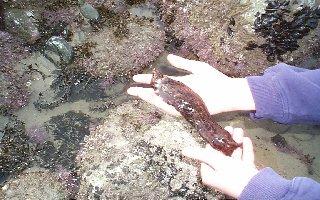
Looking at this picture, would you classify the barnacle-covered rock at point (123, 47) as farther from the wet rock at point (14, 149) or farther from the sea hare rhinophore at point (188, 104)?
the sea hare rhinophore at point (188, 104)

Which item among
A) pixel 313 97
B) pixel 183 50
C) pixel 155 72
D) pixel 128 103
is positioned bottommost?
pixel 128 103

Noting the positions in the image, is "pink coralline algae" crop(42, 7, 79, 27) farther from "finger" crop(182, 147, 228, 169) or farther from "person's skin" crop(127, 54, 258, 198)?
"finger" crop(182, 147, 228, 169)

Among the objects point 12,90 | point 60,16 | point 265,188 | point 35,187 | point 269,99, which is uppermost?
point 269,99

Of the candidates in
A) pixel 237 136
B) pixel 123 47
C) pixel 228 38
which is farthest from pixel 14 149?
pixel 228 38

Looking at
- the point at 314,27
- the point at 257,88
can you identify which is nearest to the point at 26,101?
the point at 257,88

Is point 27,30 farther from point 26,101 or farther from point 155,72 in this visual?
point 155,72

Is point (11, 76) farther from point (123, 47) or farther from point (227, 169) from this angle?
point (227, 169)

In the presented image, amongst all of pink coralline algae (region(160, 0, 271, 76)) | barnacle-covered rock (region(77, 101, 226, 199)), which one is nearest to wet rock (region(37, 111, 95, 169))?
barnacle-covered rock (region(77, 101, 226, 199))
